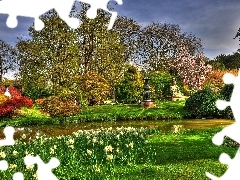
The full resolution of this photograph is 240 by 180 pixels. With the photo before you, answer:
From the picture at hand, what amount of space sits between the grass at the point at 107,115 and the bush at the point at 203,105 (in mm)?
608

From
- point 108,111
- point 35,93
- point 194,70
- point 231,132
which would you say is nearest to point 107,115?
point 108,111

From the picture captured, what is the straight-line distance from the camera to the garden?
703 centimetres

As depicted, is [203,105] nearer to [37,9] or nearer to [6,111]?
[6,111]

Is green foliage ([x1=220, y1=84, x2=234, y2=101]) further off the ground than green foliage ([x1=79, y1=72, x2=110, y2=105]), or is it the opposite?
green foliage ([x1=79, y1=72, x2=110, y2=105])

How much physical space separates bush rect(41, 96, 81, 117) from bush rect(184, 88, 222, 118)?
6651 millimetres

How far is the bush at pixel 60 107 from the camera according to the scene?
79.4 ft

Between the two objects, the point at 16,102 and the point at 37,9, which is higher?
the point at 37,9

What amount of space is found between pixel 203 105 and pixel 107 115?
5.40 m

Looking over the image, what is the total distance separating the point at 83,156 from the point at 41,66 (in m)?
19.1

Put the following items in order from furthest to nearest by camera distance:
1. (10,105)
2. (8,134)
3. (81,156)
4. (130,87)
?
(130,87) < (10,105) < (81,156) < (8,134)

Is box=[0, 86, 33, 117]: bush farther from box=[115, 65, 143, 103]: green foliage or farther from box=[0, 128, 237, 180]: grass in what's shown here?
box=[0, 128, 237, 180]: grass

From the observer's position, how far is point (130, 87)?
31734 mm

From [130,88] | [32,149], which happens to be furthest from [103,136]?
[130,88]

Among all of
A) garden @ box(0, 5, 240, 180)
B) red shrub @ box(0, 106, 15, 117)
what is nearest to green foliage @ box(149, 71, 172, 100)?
garden @ box(0, 5, 240, 180)
